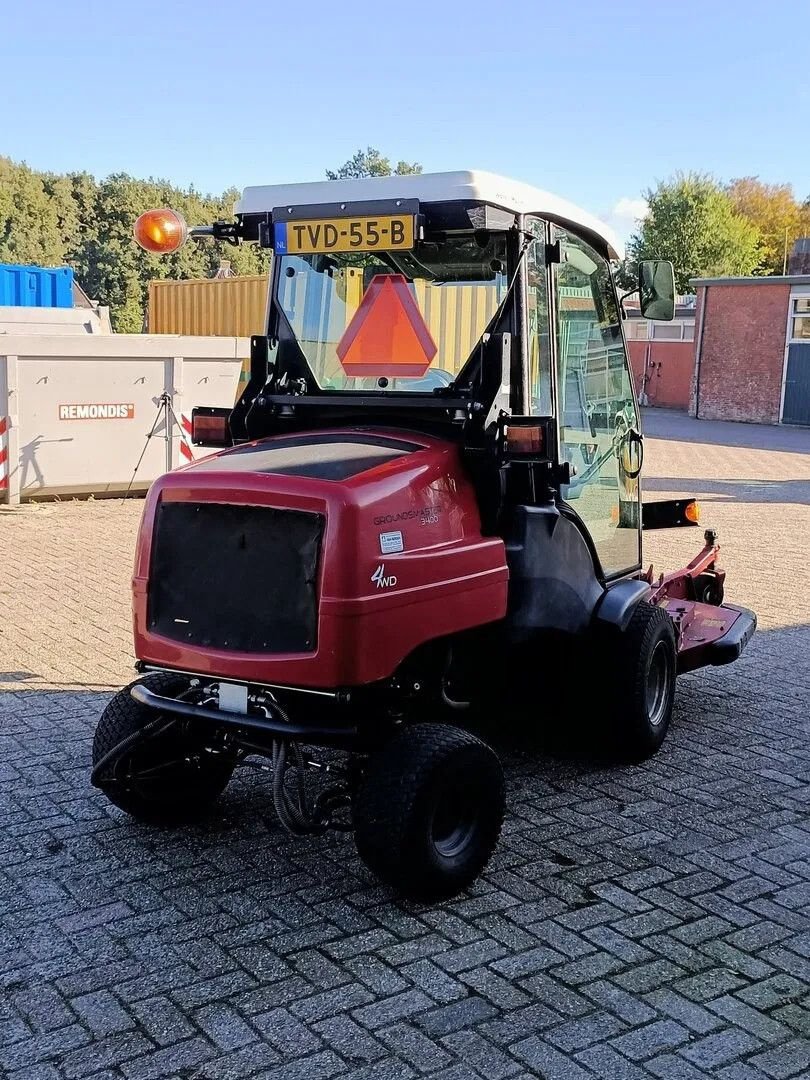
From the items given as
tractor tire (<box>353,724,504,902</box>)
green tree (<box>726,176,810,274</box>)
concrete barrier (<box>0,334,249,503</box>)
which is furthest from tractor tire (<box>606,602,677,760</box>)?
green tree (<box>726,176,810,274</box>)

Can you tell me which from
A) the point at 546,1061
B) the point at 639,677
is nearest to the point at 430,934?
the point at 546,1061

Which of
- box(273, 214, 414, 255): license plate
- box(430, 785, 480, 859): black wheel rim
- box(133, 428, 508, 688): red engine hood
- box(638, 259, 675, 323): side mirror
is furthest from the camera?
box(638, 259, 675, 323): side mirror

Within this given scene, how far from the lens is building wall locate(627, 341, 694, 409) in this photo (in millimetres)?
36875

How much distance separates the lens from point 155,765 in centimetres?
448

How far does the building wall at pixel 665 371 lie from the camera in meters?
36.9

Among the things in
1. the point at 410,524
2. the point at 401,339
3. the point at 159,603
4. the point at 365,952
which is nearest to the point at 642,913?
the point at 365,952

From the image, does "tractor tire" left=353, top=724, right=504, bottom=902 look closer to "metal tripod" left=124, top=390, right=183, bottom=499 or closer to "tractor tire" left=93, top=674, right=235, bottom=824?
"tractor tire" left=93, top=674, right=235, bottom=824

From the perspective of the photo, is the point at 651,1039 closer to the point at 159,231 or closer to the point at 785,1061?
the point at 785,1061

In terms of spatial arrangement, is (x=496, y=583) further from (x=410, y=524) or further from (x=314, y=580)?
(x=314, y=580)

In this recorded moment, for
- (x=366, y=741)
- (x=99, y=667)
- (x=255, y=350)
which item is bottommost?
(x=99, y=667)

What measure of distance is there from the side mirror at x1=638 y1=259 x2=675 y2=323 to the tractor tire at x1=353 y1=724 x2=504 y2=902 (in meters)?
2.38

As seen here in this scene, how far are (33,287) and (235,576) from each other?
51.6 ft

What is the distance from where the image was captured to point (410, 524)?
4016 millimetres

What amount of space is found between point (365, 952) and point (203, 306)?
1702 centimetres
